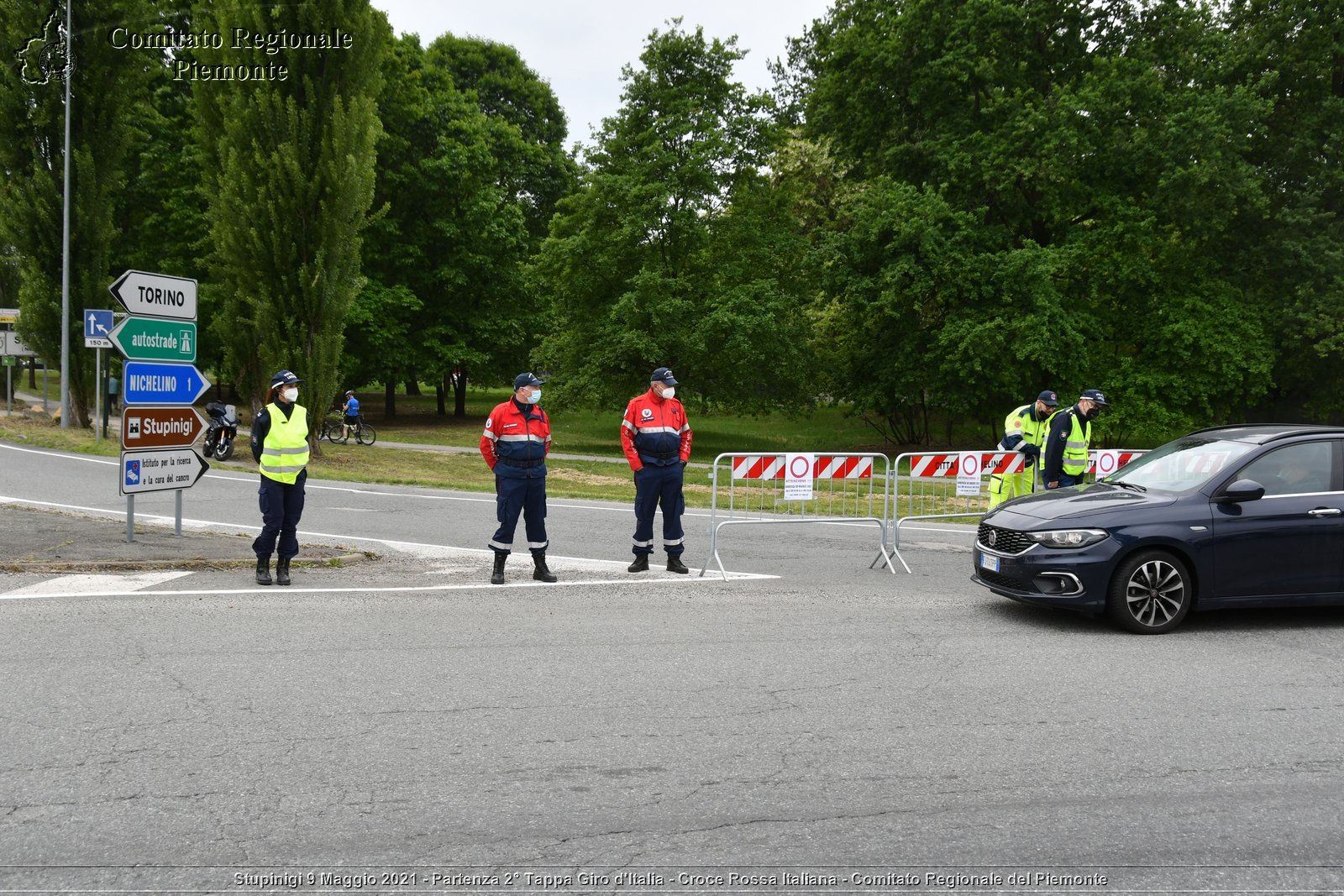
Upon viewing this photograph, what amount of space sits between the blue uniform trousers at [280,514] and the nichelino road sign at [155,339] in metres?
2.74

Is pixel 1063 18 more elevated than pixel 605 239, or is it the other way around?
pixel 1063 18

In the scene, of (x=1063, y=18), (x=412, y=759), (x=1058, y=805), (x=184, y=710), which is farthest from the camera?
(x=1063, y=18)

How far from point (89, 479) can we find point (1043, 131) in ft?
84.7

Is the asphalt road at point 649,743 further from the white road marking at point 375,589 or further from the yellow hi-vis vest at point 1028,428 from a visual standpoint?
the yellow hi-vis vest at point 1028,428

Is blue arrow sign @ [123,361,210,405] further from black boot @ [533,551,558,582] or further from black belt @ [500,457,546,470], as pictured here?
black boot @ [533,551,558,582]

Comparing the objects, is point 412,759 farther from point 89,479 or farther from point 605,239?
point 605,239

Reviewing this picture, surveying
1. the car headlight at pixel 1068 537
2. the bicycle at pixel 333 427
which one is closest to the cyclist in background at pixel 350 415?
the bicycle at pixel 333 427

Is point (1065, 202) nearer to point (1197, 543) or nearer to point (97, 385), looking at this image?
point (1197, 543)

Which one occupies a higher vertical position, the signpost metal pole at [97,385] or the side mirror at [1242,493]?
the signpost metal pole at [97,385]

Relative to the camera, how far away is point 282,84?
2342cm

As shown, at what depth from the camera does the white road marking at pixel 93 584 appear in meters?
8.38

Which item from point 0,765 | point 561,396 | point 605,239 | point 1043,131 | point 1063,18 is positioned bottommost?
point 0,765

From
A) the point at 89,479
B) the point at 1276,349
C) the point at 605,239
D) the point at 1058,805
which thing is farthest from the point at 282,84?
the point at 1276,349

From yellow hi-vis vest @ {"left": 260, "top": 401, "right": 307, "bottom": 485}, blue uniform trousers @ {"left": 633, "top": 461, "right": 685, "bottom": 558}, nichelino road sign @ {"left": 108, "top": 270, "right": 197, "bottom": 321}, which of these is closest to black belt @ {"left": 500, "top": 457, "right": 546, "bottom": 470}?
blue uniform trousers @ {"left": 633, "top": 461, "right": 685, "bottom": 558}
